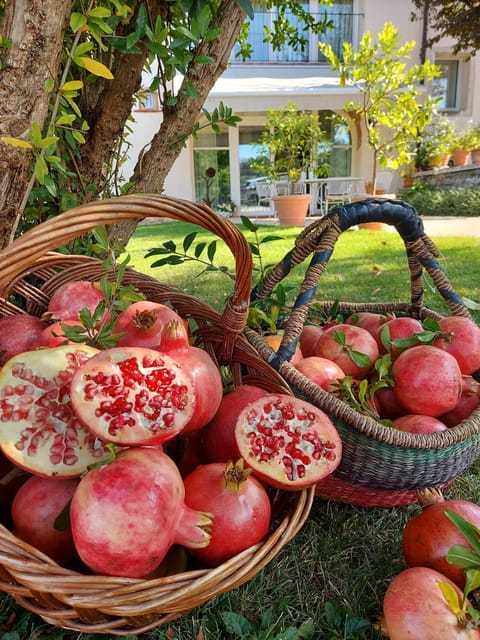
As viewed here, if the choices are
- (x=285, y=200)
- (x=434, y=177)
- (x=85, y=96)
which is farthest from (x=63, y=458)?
(x=434, y=177)

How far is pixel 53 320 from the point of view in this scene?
3.75ft

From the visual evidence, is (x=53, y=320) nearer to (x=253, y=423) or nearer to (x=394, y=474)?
(x=253, y=423)

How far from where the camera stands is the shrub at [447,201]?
9094mm

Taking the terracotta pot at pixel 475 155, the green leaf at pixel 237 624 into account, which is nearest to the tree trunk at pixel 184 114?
the green leaf at pixel 237 624

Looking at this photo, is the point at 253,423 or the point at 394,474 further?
the point at 394,474

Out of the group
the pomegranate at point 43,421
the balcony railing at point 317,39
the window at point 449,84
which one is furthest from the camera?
the window at point 449,84

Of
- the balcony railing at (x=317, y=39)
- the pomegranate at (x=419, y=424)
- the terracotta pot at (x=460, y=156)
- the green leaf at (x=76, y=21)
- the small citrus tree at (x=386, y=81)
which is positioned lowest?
the pomegranate at (x=419, y=424)

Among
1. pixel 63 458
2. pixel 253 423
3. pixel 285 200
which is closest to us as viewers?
pixel 63 458

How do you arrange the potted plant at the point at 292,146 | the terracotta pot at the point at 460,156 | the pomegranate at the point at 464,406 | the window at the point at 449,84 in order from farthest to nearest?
the window at the point at 449,84 → the terracotta pot at the point at 460,156 → the potted plant at the point at 292,146 → the pomegranate at the point at 464,406

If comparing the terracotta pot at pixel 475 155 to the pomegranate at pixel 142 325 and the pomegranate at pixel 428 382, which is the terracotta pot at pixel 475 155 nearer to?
the pomegranate at pixel 428 382

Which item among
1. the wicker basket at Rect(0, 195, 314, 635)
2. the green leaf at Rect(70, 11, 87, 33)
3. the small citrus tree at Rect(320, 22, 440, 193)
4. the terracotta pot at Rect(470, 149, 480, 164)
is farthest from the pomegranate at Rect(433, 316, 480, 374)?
the terracotta pot at Rect(470, 149, 480, 164)

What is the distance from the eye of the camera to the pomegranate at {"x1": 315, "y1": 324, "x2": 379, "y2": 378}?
1.31 m

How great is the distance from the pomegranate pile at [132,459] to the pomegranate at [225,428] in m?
0.06

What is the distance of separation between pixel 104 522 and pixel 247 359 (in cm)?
58
